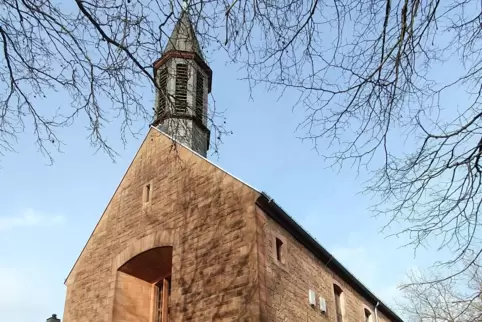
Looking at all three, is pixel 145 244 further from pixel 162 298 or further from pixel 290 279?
pixel 290 279

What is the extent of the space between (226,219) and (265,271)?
1.47 metres

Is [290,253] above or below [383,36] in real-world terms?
above

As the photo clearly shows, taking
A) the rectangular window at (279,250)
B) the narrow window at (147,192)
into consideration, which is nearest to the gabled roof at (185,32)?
the rectangular window at (279,250)

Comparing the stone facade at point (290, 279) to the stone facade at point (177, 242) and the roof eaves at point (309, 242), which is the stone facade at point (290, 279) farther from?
the stone facade at point (177, 242)

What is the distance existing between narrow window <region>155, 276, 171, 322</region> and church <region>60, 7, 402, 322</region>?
0.10ft

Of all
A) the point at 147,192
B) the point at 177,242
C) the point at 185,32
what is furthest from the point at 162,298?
the point at 185,32

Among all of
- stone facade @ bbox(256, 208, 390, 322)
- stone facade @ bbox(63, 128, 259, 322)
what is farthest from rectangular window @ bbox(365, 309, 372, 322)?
stone facade @ bbox(63, 128, 259, 322)

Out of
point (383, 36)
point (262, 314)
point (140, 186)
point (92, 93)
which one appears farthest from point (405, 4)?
point (140, 186)

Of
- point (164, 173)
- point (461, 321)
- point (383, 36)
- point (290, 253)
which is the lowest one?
point (461, 321)

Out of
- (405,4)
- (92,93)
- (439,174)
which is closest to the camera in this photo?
(405,4)

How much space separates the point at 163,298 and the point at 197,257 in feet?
8.77

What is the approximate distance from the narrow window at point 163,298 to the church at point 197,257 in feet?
0.10

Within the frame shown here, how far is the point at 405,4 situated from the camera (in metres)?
4.14

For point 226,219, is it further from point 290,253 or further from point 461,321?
point 461,321
